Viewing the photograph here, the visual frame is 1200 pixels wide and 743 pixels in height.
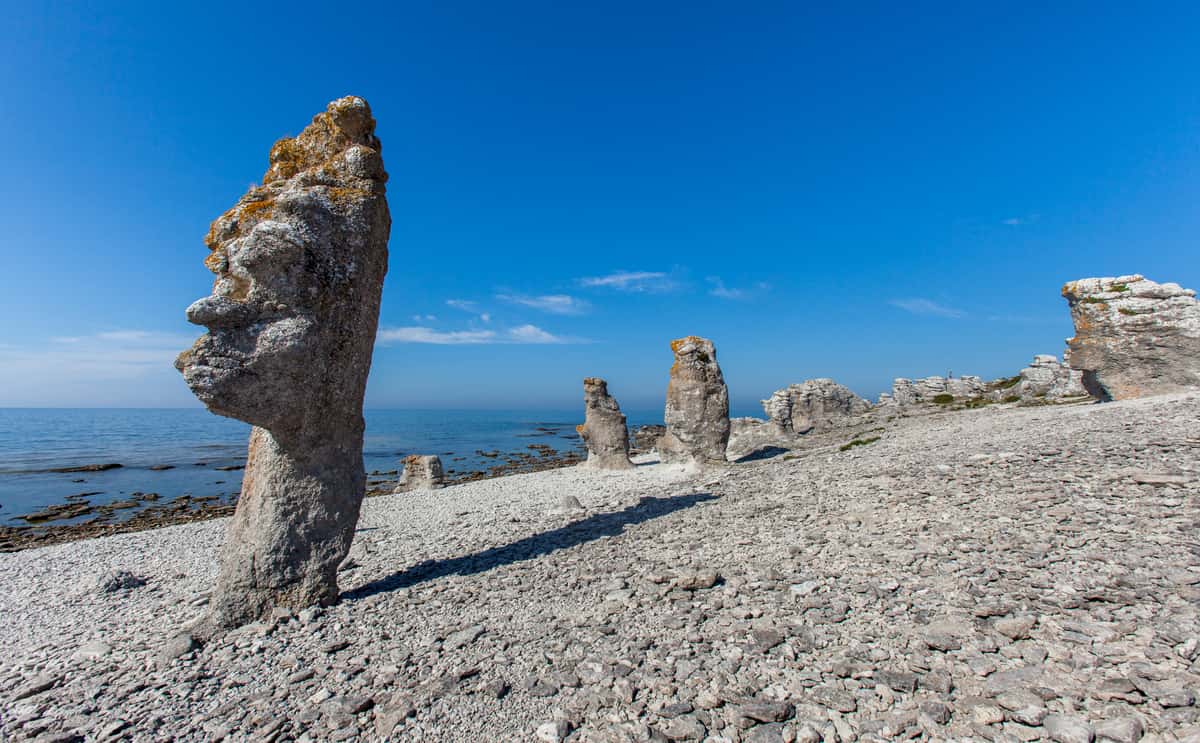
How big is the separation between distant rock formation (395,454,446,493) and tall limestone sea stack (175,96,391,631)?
17.6 m

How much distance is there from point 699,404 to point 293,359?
A: 13.7 meters

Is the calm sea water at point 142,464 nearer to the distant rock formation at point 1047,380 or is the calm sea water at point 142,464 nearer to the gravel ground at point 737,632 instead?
the gravel ground at point 737,632

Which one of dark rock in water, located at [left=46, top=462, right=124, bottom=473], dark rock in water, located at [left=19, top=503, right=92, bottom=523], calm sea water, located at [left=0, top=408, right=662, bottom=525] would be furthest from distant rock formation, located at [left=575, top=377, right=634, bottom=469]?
dark rock in water, located at [left=46, top=462, right=124, bottom=473]

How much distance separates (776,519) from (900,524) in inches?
67.8

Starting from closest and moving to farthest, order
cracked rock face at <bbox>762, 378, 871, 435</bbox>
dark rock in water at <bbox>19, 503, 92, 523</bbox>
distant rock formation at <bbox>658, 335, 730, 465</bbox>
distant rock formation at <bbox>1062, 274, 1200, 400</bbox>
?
distant rock formation at <bbox>1062, 274, 1200, 400</bbox> → distant rock formation at <bbox>658, 335, 730, 465</bbox> → dark rock in water at <bbox>19, 503, 92, 523</bbox> → cracked rock face at <bbox>762, 378, 871, 435</bbox>

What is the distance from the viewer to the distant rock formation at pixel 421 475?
77.4ft

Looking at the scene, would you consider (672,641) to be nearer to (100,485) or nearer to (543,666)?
(543,666)

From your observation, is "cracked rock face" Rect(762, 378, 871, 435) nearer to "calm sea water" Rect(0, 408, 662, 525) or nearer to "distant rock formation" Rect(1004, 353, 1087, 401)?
"distant rock formation" Rect(1004, 353, 1087, 401)

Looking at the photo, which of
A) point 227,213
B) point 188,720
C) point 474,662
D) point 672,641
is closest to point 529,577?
point 474,662

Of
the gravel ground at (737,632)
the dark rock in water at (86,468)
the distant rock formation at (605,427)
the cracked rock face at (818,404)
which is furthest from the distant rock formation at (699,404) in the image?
the dark rock in water at (86,468)

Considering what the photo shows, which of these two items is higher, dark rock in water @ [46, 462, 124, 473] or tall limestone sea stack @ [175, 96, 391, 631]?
tall limestone sea stack @ [175, 96, 391, 631]

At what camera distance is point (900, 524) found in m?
6.68

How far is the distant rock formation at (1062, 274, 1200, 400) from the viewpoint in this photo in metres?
14.2

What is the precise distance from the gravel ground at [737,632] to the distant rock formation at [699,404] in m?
8.72
